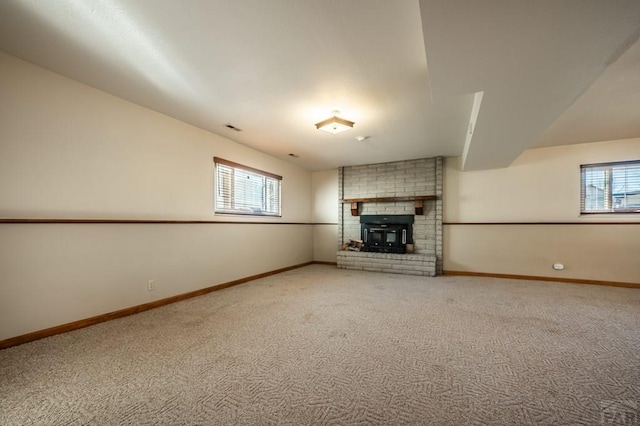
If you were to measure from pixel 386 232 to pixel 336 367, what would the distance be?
4.16 metres

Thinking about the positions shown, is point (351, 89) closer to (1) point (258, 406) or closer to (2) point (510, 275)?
(1) point (258, 406)

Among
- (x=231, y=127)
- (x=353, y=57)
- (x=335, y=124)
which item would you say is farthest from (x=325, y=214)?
(x=353, y=57)

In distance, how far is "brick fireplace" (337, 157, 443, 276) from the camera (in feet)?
17.1

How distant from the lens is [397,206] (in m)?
5.69

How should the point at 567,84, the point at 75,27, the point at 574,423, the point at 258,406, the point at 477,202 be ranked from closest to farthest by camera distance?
the point at 574,423, the point at 258,406, the point at 75,27, the point at 567,84, the point at 477,202

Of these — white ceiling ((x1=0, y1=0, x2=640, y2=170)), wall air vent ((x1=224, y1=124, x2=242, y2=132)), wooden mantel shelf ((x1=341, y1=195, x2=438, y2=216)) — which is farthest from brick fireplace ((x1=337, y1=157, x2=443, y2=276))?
wall air vent ((x1=224, y1=124, x2=242, y2=132))

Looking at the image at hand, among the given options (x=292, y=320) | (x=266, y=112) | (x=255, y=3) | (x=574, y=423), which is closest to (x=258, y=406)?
(x=292, y=320)

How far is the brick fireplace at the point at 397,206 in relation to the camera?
5.22 metres

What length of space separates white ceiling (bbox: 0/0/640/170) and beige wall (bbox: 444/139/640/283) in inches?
48.1

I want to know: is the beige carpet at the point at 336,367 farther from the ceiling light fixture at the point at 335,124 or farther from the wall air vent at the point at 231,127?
the wall air vent at the point at 231,127

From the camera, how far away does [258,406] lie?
142cm

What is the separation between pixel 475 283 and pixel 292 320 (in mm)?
3400

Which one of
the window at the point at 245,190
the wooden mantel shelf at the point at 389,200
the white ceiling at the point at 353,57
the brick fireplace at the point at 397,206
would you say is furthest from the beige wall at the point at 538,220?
the window at the point at 245,190

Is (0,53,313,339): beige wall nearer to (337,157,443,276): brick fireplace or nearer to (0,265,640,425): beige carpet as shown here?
(0,265,640,425): beige carpet
